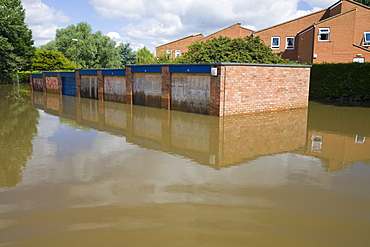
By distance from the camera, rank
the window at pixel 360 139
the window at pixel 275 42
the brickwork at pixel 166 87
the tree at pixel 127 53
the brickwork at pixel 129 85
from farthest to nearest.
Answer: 1. the tree at pixel 127 53
2. the window at pixel 275 42
3. the brickwork at pixel 129 85
4. the brickwork at pixel 166 87
5. the window at pixel 360 139

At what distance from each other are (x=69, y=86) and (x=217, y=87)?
53.3 ft

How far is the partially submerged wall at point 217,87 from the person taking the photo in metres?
13.1

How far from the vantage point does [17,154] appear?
25.0 ft

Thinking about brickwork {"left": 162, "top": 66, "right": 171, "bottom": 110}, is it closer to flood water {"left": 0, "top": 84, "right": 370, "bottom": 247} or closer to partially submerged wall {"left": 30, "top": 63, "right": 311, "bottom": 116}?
partially submerged wall {"left": 30, "top": 63, "right": 311, "bottom": 116}

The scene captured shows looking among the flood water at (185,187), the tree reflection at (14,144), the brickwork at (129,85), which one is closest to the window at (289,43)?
the brickwork at (129,85)

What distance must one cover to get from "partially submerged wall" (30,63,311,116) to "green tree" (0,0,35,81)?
1172 inches

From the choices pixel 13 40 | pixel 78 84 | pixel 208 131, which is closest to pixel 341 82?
pixel 208 131

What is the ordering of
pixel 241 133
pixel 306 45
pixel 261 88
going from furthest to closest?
pixel 306 45 < pixel 261 88 < pixel 241 133

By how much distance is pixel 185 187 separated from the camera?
546cm

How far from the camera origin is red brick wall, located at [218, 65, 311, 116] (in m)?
13.1

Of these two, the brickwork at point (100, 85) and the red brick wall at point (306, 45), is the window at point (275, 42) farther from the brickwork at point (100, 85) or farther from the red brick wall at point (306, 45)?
the brickwork at point (100, 85)

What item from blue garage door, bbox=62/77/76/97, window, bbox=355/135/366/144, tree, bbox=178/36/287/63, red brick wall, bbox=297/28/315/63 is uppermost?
red brick wall, bbox=297/28/315/63

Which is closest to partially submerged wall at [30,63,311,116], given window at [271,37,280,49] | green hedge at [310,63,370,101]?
green hedge at [310,63,370,101]

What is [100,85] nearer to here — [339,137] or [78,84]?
[78,84]
